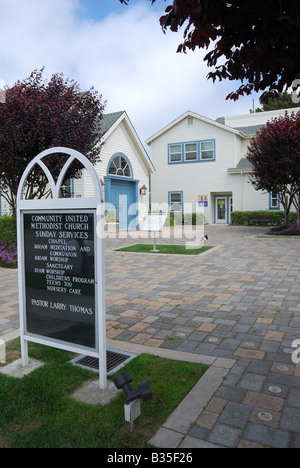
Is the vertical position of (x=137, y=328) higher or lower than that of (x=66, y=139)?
lower

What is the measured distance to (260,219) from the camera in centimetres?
2270

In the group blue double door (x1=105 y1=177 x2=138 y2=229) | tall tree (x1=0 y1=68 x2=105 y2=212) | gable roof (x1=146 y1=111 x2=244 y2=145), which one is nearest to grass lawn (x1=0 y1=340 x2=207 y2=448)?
tall tree (x1=0 y1=68 x2=105 y2=212)

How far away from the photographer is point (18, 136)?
27.7 ft

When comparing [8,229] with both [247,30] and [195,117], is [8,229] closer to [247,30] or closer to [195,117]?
[247,30]

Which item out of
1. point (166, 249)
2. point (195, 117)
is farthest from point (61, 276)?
point (195, 117)

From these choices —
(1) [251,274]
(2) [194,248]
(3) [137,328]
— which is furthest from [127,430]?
(2) [194,248]

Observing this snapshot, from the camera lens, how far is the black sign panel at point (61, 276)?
10.3 feet

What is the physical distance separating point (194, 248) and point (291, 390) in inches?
353

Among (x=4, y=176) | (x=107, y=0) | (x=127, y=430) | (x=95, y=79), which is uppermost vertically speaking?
(x=95, y=79)

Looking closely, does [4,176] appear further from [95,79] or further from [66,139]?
[95,79]

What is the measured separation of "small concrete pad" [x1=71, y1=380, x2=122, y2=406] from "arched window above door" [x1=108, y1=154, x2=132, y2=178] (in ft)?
52.6

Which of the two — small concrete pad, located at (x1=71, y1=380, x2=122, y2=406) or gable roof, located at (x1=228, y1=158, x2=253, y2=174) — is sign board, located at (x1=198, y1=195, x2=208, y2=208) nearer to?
gable roof, located at (x1=228, y1=158, x2=253, y2=174)

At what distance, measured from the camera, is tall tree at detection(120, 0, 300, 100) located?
8.60 ft

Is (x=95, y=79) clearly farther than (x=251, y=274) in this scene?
Yes
